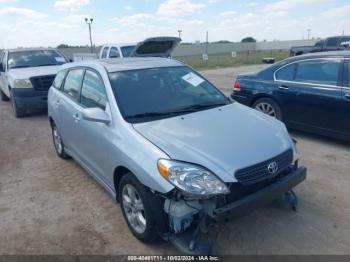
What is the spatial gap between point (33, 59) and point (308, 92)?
7.75m

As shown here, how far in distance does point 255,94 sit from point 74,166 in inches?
145

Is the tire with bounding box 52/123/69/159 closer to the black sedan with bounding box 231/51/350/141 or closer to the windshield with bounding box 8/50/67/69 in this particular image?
the black sedan with bounding box 231/51/350/141

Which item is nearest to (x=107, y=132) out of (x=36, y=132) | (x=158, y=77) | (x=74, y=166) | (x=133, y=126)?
(x=133, y=126)

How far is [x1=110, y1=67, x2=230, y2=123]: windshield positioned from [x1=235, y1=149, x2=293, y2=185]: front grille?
1074 mm

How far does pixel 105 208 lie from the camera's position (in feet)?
12.9

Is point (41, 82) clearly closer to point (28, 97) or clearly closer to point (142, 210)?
point (28, 97)

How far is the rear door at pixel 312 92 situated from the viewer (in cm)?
539

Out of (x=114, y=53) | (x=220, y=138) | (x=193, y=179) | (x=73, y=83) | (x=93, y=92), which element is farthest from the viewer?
(x=114, y=53)

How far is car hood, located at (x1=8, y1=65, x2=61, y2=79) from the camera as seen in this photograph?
862 centimetres

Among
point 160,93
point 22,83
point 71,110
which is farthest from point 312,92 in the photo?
point 22,83

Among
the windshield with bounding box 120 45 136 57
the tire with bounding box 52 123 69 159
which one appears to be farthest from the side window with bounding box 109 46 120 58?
the tire with bounding box 52 123 69 159

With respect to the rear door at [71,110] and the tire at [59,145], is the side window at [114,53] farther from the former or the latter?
the rear door at [71,110]

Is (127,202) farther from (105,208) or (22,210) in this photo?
(22,210)

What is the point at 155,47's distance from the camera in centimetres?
1146
